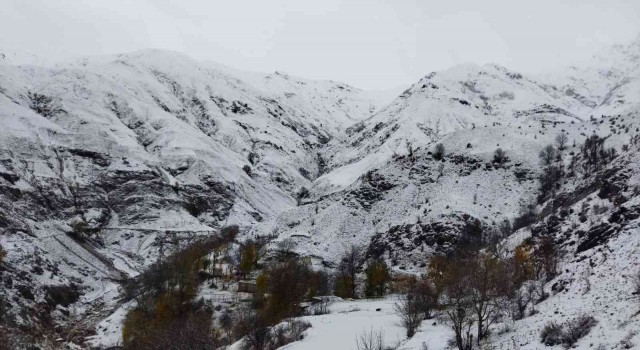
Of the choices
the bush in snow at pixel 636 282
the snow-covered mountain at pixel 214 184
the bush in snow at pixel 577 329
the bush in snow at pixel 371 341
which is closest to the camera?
the bush in snow at pixel 577 329

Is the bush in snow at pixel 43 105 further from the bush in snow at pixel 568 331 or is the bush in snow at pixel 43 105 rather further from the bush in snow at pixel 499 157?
the bush in snow at pixel 568 331

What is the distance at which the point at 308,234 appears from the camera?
9112cm

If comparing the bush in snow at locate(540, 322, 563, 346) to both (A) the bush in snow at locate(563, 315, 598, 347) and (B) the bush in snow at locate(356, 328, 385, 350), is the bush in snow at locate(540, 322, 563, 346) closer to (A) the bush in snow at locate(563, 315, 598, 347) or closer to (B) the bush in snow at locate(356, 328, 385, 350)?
(A) the bush in snow at locate(563, 315, 598, 347)

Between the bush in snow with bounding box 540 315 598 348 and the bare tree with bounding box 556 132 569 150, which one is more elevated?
the bare tree with bounding box 556 132 569 150

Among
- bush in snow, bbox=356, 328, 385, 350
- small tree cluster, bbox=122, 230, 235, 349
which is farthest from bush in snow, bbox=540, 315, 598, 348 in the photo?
small tree cluster, bbox=122, 230, 235, 349

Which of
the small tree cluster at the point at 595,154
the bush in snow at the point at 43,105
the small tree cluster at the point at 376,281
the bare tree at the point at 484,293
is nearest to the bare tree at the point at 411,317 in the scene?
the bare tree at the point at 484,293

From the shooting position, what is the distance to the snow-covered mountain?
75.4 metres

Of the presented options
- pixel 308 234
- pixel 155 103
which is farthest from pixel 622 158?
pixel 155 103

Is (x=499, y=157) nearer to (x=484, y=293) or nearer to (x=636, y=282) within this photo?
(x=484, y=293)

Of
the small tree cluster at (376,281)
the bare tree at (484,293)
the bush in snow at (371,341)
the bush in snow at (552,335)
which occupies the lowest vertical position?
the bush in snow at (371,341)

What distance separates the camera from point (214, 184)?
137875mm

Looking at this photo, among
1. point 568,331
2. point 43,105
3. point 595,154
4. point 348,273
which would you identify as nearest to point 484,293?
point 568,331

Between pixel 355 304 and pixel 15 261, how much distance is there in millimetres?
54948

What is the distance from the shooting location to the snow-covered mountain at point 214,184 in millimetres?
75375
